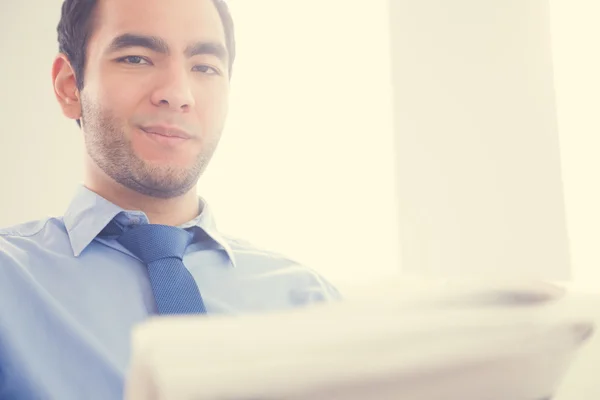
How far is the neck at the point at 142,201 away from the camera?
977 mm

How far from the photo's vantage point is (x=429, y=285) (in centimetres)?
28

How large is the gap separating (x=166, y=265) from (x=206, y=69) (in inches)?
15.2

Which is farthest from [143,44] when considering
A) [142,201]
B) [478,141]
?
[478,141]

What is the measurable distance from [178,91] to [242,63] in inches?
25.9

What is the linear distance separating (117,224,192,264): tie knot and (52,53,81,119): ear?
29 centimetres

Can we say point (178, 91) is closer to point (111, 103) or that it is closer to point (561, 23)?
point (111, 103)

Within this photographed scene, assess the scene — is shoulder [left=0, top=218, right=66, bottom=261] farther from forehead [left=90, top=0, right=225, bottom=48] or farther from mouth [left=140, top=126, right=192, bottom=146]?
forehead [left=90, top=0, right=225, bottom=48]

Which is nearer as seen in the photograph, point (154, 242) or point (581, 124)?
point (154, 242)

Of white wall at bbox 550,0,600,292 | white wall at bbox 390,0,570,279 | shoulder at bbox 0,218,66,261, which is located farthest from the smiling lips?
white wall at bbox 550,0,600,292

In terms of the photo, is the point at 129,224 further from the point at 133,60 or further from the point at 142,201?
the point at 133,60

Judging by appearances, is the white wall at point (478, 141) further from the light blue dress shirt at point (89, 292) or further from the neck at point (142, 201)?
the neck at point (142, 201)

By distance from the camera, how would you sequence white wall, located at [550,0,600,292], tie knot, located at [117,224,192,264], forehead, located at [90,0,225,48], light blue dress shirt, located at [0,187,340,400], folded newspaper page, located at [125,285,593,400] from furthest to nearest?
white wall, located at [550,0,600,292] → forehead, located at [90,0,225,48] → tie knot, located at [117,224,192,264] → light blue dress shirt, located at [0,187,340,400] → folded newspaper page, located at [125,285,593,400]

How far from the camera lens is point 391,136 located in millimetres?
1531

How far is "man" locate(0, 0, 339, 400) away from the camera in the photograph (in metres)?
0.77
